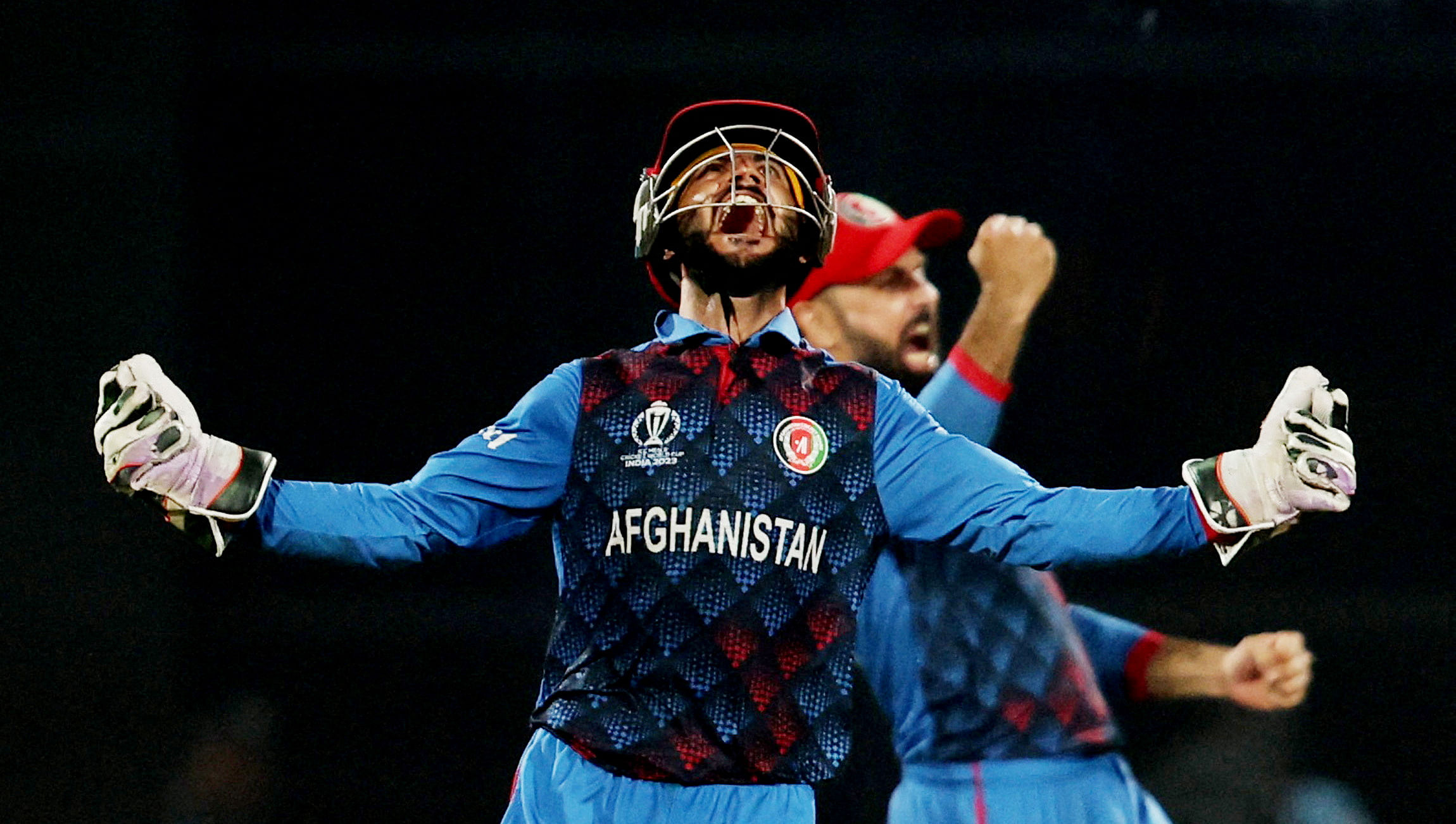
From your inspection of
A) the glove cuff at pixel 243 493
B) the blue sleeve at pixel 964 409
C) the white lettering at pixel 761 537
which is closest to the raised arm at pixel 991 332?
the blue sleeve at pixel 964 409

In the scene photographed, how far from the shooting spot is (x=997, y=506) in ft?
5.63

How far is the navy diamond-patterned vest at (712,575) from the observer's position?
65.4 inches

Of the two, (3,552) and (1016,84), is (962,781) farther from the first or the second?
(3,552)

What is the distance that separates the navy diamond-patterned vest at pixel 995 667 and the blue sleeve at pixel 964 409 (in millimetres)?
177

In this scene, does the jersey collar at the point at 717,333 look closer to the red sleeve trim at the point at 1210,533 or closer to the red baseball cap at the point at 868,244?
the red sleeve trim at the point at 1210,533

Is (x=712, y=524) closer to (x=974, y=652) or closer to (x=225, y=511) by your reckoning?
(x=225, y=511)

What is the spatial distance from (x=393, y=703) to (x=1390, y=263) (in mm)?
1937

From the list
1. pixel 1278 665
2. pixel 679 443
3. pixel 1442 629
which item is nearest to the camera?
pixel 679 443

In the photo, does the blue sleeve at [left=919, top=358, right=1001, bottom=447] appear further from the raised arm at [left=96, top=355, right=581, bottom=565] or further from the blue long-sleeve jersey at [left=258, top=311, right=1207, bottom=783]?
the raised arm at [left=96, top=355, right=581, bottom=565]

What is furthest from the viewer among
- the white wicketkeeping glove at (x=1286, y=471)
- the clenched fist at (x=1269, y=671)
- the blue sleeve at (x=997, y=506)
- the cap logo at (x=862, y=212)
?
the cap logo at (x=862, y=212)

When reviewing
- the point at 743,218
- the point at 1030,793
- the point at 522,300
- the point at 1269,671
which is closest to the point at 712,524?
the point at 743,218

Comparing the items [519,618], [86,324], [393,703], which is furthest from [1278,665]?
[86,324]

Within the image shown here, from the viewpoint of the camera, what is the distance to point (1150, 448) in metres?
2.92

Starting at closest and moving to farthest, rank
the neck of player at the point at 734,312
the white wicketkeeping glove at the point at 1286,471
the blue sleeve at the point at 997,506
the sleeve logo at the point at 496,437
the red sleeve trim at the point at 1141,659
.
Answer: the white wicketkeeping glove at the point at 1286,471
the blue sleeve at the point at 997,506
the sleeve logo at the point at 496,437
the neck of player at the point at 734,312
the red sleeve trim at the point at 1141,659
